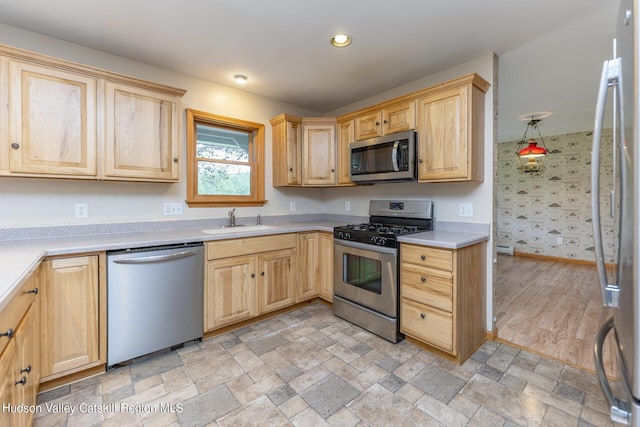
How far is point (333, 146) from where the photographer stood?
3.35 metres

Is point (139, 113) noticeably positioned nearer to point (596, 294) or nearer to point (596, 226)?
point (596, 226)

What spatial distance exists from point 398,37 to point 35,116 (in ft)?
8.58

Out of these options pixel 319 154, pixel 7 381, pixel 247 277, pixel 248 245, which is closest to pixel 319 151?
pixel 319 154

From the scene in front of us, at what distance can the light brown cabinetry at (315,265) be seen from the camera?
3064mm

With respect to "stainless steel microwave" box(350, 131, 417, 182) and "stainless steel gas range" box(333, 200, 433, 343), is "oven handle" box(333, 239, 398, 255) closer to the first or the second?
"stainless steel gas range" box(333, 200, 433, 343)

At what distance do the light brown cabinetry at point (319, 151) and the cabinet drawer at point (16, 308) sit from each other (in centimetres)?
247

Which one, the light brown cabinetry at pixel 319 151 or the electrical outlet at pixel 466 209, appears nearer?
the electrical outlet at pixel 466 209

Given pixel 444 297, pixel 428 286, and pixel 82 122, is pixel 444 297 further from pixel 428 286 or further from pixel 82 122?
pixel 82 122

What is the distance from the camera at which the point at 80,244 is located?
6.23 ft

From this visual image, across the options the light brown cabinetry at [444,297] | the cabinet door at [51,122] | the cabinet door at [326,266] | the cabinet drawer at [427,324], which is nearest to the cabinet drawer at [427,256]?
the light brown cabinetry at [444,297]

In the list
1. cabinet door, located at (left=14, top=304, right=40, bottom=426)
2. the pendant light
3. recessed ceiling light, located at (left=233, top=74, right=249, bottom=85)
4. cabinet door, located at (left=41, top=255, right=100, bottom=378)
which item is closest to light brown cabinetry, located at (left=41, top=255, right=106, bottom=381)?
cabinet door, located at (left=41, top=255, right=100, bottom=378)

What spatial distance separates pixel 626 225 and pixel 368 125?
2.39m

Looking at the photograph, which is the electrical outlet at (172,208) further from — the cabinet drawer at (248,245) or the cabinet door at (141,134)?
the cabinet drawer at (248,245)

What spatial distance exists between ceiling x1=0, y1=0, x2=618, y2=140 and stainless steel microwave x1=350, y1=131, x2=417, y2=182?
68 centimetres
